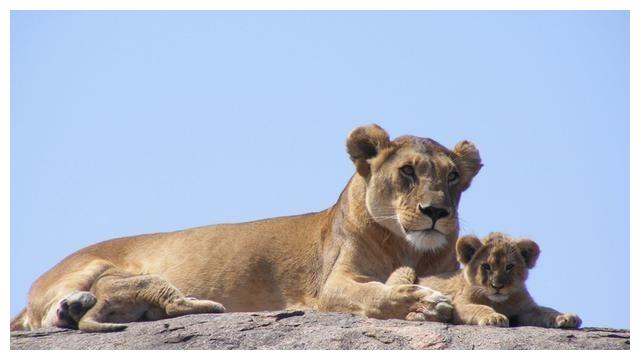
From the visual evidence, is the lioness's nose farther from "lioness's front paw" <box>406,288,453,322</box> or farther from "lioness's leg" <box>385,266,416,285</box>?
"lioness's front paw" <box>406,288,453,322</box>

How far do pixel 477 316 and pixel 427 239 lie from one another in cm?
136

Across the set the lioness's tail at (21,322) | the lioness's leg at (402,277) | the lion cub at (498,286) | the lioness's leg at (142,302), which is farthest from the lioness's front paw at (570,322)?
the lioness's tail at (21,322)

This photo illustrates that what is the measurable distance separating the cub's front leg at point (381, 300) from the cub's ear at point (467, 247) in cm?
35

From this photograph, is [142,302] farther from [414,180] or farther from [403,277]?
[414,180]

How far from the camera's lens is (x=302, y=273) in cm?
1503

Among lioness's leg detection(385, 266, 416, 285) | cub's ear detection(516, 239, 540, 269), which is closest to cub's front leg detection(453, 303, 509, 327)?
cub's ear detection(516, 239, 540, 269)

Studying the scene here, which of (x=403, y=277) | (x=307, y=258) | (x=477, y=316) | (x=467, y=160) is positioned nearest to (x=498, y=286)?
(x=477, y=316)

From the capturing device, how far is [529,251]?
13008 millimetres

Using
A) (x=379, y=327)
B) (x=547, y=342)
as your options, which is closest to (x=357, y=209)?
(x=379, y=327)

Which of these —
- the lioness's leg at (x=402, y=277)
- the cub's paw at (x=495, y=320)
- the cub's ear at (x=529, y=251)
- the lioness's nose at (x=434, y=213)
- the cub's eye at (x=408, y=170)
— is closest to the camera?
the cub's paw at (x=495, y=320)

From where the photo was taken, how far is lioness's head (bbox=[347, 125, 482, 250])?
Answer: 14023 mm

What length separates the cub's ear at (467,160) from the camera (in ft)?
48.3

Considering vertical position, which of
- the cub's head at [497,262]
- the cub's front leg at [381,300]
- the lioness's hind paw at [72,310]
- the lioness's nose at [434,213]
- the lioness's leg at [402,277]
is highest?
the lioness's nose at [434,213]

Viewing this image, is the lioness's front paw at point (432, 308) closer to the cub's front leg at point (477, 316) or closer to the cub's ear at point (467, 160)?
the cub's front leg at point (477, 316)
